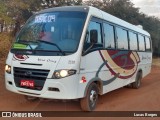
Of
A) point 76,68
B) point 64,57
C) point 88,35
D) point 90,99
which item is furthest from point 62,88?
point 88,35

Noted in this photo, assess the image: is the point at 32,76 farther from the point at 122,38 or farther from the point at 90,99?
the point at 122,38

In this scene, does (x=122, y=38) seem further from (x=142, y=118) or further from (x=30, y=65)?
(x=30, y=65)

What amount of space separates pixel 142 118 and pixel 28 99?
351cm

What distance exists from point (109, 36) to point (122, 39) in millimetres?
1442

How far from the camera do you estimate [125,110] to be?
775 cm

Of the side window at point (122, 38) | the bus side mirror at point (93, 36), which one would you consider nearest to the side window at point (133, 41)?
the side window at point (122, 38)

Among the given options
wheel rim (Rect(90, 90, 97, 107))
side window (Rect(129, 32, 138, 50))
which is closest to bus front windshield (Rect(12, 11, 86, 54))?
wheel rim (Rect(90, 90, 97, 107))

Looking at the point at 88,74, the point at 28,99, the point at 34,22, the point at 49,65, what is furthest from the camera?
the point at 28,99

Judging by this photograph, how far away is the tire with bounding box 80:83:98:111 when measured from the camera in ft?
22.6

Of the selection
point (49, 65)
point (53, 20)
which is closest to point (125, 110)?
point (49, 65)

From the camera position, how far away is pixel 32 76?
6.45 meters

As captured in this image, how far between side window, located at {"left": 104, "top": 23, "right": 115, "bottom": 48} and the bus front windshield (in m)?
1.36

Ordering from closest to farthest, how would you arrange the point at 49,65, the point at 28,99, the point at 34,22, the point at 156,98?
1. the point at 49,65
2. the point at 34,22
3. the point at 28,99
4. the point at 156,98

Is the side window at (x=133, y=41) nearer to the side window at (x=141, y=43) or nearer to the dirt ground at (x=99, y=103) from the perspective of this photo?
the side window at (x=141, y=43)
